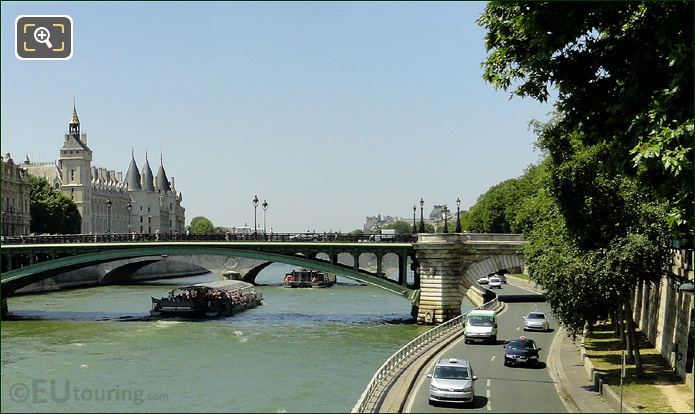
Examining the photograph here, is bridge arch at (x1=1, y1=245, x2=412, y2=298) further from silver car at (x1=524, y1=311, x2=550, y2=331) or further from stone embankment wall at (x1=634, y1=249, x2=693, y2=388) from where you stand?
stone embankment wall at (x1=634, y1=249, x2=693, y2=388)

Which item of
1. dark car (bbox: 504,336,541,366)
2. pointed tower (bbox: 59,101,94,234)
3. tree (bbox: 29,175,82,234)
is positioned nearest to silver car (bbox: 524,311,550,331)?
dark car (bbox: 504,336,541,366)

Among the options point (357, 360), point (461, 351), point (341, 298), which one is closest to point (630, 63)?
point (461, 351)

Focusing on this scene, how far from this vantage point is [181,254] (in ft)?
252

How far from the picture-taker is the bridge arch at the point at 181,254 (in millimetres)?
71062

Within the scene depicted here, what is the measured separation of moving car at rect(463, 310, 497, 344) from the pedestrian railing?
1.71 meters

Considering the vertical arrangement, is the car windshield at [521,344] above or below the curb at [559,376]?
above

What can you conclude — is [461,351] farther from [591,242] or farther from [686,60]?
[686,60]

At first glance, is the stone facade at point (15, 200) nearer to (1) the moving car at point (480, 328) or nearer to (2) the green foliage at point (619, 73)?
(1) the moving car at point (480, 328)

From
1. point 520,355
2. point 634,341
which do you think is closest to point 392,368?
point 520,355

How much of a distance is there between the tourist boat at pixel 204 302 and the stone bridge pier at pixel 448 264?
70.7 feet

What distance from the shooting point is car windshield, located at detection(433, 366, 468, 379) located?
30.5m

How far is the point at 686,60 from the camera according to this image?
71.7 feet

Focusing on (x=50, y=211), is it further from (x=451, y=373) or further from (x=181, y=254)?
(x=451, y=373)

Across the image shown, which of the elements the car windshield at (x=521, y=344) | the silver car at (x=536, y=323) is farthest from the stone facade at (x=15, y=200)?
the car windshield at (x=521, y=344)
